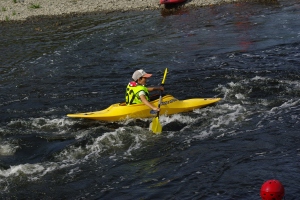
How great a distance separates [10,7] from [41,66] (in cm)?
1011

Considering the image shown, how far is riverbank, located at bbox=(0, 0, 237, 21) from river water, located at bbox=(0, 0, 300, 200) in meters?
2.70

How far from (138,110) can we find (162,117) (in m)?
0.60

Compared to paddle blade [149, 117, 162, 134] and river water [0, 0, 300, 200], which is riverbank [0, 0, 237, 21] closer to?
river water [0, 0, 300, 200]

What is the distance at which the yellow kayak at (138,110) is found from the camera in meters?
11.5

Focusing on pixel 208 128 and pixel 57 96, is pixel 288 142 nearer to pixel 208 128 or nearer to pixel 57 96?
pixel 208 128

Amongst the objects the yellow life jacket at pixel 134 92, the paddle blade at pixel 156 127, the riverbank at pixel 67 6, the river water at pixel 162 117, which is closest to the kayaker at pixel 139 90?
the yellow life jacket at pixel 134 92

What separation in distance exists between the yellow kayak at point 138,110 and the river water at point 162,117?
15 cm

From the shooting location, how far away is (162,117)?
11.8m

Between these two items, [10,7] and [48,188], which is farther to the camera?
[10,7]

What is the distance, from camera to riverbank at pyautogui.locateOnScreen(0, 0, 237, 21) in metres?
24.3

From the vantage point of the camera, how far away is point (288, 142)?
9.96 m

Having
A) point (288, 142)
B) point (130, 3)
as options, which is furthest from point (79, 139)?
point (130, 3)

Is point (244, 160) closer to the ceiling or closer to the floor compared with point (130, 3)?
closer to the floor

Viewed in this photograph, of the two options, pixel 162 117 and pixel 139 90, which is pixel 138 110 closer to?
pixel 139 90
